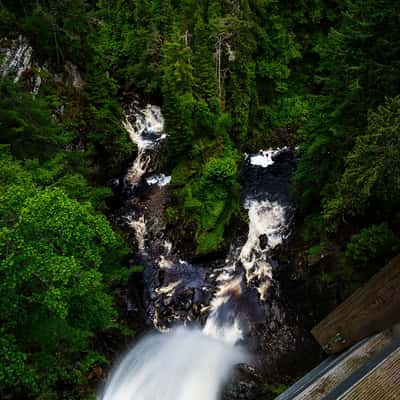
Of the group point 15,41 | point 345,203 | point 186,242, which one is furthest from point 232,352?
point 15,41

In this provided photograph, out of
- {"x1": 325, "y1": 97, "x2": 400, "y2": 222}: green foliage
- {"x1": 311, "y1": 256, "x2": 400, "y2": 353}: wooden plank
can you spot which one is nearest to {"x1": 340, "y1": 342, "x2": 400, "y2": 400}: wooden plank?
{"x1": 311, "y1": 256, "x2": 400, "y2": 353}: wooden plank

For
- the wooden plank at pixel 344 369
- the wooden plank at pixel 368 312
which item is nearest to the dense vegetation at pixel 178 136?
the wooden plank at pixel 368 312

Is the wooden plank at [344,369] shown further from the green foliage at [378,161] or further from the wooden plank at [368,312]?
the green foliage at [378,161]

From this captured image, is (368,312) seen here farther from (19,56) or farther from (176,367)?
(19,56)

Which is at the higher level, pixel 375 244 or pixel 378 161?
pixel 378 161

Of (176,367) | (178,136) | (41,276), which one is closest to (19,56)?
(178,136)

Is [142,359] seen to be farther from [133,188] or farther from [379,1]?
[379,1]
